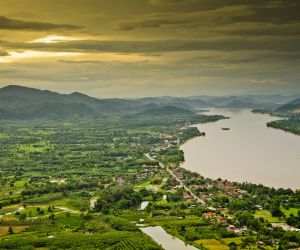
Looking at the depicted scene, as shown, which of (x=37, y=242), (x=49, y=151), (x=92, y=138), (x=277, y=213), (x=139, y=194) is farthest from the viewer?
(x=92, y=138)

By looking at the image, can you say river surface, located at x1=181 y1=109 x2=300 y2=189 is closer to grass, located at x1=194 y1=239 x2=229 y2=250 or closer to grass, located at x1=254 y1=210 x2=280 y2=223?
grass, located at x1=254 y1=210 x2=280 y2=223

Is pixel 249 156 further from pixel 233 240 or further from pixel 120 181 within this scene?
pixel 233 240

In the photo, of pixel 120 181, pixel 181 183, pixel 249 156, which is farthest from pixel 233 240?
pixel 249 156

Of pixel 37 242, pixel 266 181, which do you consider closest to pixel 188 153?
pixel 266 181

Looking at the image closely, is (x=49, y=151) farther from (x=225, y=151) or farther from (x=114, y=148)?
(x=225, y=151)

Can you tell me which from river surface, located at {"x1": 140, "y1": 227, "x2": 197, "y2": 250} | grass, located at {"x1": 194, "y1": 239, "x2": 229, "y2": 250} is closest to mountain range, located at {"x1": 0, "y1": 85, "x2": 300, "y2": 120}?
river surface, located at {"x1": 140, "y1": 227, "x2": 197, "y2": 250}

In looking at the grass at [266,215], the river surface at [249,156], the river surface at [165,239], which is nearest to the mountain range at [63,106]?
the river surface at [249,156]
